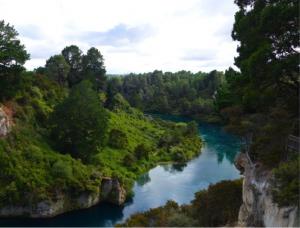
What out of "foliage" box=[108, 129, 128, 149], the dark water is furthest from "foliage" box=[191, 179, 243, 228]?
"foliage" box=[108, 129, 128, 149]

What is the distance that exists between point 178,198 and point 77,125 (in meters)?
18.2

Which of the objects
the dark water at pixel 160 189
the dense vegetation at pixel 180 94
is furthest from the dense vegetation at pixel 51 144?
the dense vegetation at pixel 180 94

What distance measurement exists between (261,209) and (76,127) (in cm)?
2748

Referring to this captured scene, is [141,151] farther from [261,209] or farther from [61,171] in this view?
[261,209]

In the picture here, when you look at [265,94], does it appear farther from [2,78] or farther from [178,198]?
[2,78]

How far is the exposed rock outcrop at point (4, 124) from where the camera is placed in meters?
31.7

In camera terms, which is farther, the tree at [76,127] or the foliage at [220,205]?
the tree at [76,127]

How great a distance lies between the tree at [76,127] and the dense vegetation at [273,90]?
22389 millimetres

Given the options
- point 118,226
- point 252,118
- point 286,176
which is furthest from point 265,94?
point 118,226

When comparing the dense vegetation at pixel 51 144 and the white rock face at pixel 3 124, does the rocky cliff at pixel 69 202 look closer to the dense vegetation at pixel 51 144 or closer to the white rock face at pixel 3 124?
the dense vegetation at pixel 51 144

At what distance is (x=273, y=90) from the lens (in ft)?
59.1

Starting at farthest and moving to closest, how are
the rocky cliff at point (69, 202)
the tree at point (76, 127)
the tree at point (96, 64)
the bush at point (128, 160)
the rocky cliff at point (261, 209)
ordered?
the tree at point (96, 64) → the bush at point (128, 160) → the tree at point (76, 127) → the rocky cliff at point (69, 202) → the rocky cliff at point (261, 209)

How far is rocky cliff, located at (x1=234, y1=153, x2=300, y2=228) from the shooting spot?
13.1m

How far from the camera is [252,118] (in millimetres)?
18422
